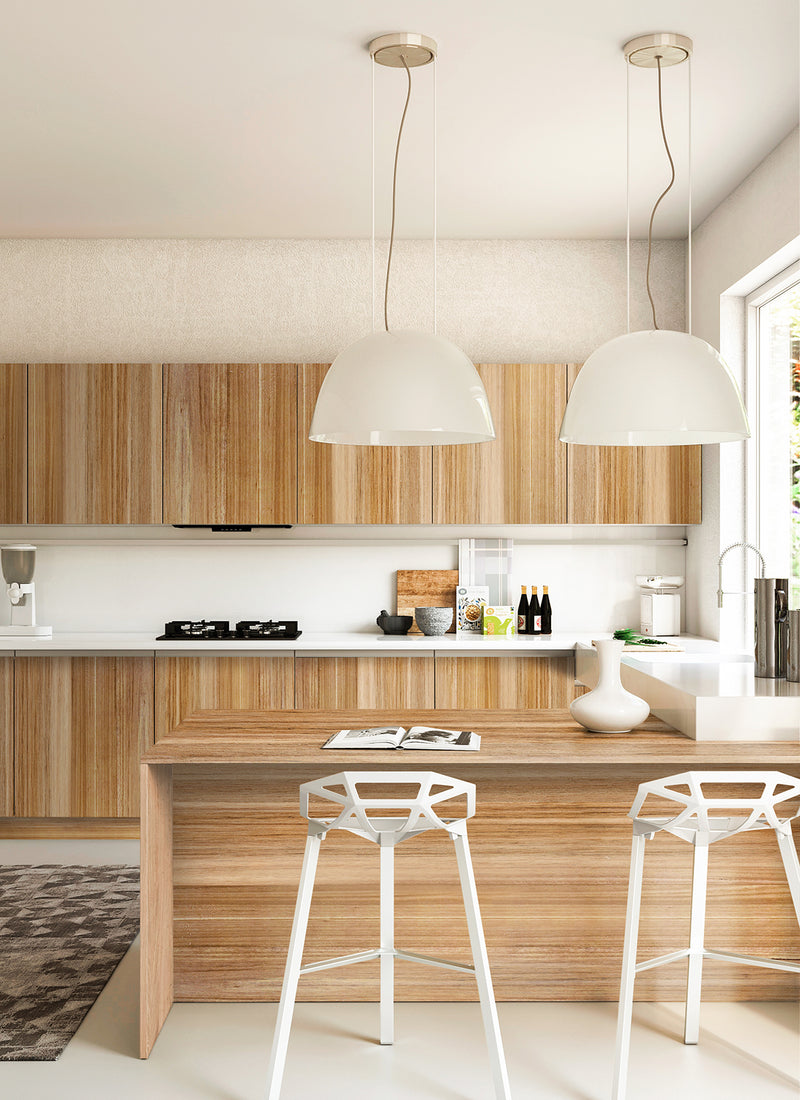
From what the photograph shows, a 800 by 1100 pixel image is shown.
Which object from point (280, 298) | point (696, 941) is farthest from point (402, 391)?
point (280, 298)

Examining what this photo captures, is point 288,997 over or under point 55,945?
over

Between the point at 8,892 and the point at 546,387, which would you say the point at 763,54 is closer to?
the point at 546,387

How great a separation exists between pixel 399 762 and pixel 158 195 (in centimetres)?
302

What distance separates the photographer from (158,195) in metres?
4.39

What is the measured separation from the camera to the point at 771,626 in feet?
9.91

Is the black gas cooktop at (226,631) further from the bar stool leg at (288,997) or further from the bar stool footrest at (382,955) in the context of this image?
the bar stool leg at (288,997)

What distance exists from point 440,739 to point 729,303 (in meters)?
2.84

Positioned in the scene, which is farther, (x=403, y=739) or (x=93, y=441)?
(x=93, y=441)

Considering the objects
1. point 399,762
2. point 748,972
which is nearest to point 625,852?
point 748,972

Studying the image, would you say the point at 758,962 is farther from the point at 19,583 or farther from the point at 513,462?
the point at 19,583

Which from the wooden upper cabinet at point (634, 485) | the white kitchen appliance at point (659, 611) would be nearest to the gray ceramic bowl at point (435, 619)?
the wooden upper cabinet at point (634, 485)

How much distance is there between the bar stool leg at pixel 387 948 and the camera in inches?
101

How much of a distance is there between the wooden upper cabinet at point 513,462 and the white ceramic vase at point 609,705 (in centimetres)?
203

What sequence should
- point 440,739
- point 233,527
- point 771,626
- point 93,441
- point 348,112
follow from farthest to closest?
1. point 233,527
2. point 93,441
3. point 348,112
4. point 771,626
5. point 440,739
